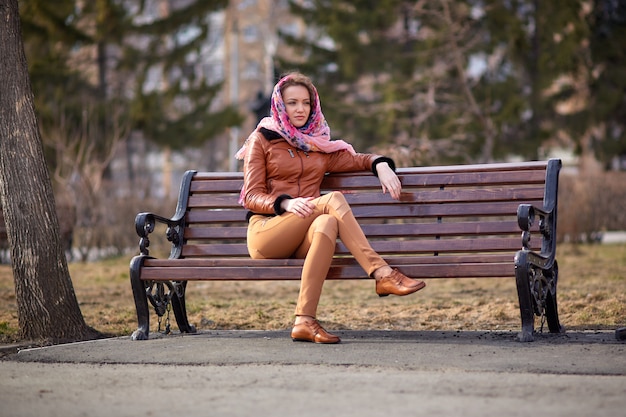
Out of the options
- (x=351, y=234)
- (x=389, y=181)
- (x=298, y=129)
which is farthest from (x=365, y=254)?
(x=298, y=129)

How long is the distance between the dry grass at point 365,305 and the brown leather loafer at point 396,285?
154 centimetres

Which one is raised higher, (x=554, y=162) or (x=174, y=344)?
(x=554, y=162)

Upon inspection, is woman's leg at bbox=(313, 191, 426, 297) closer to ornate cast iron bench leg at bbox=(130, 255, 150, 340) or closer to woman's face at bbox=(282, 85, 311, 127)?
woman's face at bbox=(282, 85, 311, 127)

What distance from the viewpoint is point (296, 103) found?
651cm

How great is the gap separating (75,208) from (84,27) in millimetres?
13740

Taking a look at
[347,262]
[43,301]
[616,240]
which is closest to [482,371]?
[347,262]

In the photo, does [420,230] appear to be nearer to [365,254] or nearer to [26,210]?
[365,254]

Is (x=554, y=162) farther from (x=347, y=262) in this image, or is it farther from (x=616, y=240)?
(x=616, y=240)

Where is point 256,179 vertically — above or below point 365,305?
above

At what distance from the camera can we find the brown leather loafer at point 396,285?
19.1ft

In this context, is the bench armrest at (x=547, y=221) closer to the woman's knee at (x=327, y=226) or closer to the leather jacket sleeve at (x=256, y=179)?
the woman's knee at (x=327, y=226)

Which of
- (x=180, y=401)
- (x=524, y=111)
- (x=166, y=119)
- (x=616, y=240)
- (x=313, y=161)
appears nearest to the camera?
(x=180, y=401)

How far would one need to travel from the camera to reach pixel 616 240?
18.8m

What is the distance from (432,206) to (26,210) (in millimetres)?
2602
